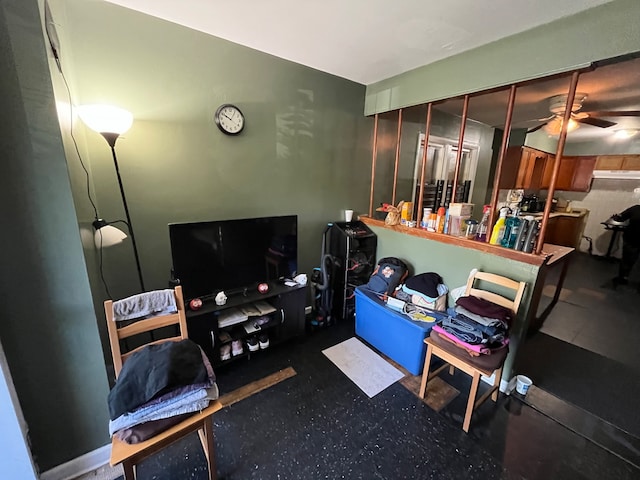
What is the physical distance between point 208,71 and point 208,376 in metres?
2.10

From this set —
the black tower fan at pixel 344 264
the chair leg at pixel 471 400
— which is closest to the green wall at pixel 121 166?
the black tower fan at pixel 344 264

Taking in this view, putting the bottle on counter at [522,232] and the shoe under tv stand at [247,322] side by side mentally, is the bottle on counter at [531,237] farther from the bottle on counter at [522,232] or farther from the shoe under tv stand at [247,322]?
the shoe under tv stand at [247,322]

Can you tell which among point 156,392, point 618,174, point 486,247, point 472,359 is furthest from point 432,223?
point 618,174

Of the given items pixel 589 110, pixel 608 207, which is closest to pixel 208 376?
pixel 589 110

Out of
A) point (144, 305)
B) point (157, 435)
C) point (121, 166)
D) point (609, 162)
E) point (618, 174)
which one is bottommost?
point (157, 435)

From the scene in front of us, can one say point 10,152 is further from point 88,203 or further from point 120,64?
point 120,64

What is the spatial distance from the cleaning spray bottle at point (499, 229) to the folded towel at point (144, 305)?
7.34ft

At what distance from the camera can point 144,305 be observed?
1366 millimetres

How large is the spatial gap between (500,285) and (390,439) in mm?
Answer: 1334

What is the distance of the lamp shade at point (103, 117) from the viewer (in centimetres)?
133

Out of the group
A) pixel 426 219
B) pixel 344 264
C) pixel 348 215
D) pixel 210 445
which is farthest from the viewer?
pixel 348 215

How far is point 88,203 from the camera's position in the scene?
4.85 feet

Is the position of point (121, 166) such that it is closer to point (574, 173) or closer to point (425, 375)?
point (425, 375)

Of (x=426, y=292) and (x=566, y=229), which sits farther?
(x=566, y=229)
